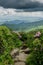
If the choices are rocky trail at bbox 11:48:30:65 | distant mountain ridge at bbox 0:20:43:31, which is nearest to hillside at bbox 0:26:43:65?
rocky trail at bbox 11:48:30:65

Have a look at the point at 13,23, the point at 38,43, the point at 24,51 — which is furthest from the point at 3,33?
the point at 13,23

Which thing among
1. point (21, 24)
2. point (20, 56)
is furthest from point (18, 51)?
point (21, 24)

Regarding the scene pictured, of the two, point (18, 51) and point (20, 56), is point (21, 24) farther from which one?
point (20, 56)

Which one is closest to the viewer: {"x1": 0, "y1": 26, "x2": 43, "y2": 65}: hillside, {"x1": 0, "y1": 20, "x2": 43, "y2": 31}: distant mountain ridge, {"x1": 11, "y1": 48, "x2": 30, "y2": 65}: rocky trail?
{"x1": 0, "y1": 26, "x2": 43, "y2": 65}: hillside

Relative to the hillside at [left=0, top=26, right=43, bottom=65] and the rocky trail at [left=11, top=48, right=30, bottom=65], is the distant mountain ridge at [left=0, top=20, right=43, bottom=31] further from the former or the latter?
the rocky trail at [left=11, top=48, right=30, bottom=65]

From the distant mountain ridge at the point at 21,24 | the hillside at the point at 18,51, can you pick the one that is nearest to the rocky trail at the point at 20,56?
the hillside at the point at 18,51

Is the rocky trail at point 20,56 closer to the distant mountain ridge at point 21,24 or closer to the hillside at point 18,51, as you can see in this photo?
the hillside at point 18,51

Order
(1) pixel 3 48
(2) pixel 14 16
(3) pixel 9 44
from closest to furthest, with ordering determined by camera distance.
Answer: (1) pixel 3 48 < (3) pixel 9 44 < (2) pixel 14 16

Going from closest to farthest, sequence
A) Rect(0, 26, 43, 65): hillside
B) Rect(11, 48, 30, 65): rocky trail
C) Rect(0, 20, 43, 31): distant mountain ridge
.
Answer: Rect(0, 26, 43, 65): hillside, Rect(11, 48, 30, 65): rocky trail, Rect(0, 20, 43, 31): distant mountain ridge

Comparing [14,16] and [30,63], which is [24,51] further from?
[14,16]

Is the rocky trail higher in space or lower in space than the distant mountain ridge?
higher

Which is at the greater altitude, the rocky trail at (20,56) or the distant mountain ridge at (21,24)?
the rocky trail at (20,56)
